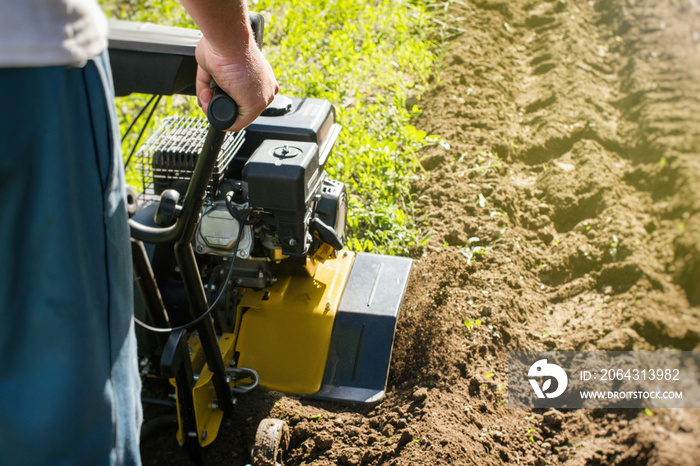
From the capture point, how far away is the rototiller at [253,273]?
71.4 inches

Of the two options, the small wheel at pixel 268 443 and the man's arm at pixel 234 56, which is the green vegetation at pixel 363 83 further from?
the man's arm at pixel 234 56

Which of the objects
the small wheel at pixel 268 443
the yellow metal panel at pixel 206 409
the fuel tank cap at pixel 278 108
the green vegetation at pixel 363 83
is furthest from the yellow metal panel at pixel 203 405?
the green vegetation at pixel 363 83

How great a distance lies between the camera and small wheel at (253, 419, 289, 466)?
182 cm

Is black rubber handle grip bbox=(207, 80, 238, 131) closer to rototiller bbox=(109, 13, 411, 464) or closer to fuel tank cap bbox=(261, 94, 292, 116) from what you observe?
rototiller bbox=(109, 13, 411, 464)

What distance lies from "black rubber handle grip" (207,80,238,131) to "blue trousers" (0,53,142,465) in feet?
0.91

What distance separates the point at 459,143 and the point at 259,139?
6.04 ft

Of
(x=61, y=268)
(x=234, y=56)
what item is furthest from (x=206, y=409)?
(x=234, y=56)

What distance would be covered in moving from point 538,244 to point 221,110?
2.14m

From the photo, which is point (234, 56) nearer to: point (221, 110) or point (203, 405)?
point (221, 110)

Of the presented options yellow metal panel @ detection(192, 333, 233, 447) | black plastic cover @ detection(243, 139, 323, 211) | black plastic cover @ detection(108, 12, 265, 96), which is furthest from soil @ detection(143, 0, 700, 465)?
→ black plastic cover @ detection(108, 12, 265, 96)

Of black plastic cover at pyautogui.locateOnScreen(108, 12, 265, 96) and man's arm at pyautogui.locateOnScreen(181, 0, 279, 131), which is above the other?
man's arm at pyautogui.locateOnScreen(181, 0, 279, 131)

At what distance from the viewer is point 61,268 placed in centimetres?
112

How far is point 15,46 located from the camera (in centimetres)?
100

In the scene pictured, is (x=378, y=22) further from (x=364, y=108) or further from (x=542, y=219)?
(x=542, y=219)
